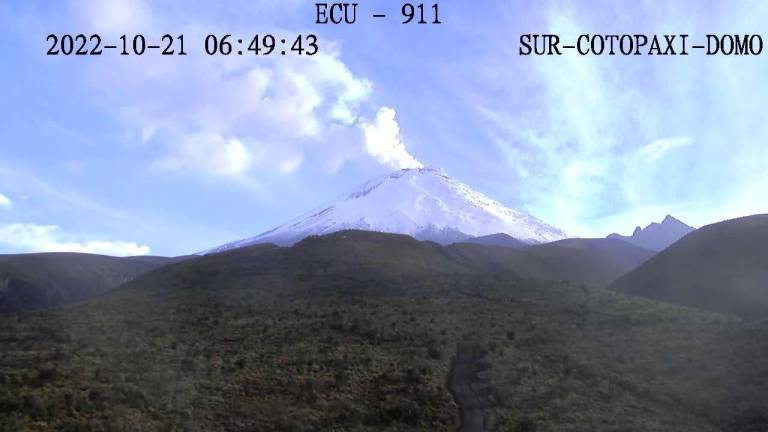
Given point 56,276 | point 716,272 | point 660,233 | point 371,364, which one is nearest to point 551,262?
point 716,272

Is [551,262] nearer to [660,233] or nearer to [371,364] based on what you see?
[371,364]

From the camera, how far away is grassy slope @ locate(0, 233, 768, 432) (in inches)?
697

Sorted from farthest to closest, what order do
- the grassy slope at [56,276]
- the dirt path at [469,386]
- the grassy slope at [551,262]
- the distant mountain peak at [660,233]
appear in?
1. the distant mountain peak at [660,233]
2. the grassy slope at [551,262]
3. the grassy slope at [56,276]
4. the dirt path at [469,386]

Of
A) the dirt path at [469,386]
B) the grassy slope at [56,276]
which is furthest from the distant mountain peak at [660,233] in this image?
the dirt path at [469,386]

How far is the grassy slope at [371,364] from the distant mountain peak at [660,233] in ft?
340

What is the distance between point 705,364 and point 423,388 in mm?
11195

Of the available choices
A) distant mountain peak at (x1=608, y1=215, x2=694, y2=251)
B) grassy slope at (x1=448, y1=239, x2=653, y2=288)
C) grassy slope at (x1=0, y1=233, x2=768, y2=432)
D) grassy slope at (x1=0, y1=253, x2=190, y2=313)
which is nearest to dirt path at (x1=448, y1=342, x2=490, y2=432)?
grassy slope at (x1=0, y1=233, x2=768, y2=432)

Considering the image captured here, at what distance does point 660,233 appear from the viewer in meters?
140

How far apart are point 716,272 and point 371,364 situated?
34386 mm

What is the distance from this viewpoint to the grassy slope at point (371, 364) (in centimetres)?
1770

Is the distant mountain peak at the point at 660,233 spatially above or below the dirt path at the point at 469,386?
above

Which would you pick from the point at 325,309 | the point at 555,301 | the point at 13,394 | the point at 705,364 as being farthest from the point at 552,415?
the point at 555,301

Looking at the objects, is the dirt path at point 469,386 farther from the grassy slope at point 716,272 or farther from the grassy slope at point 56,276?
the grassy slope at point 56,276

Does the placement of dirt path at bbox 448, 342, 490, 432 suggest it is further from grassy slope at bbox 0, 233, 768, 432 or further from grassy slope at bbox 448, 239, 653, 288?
grassy slope at bbox 448, 239, 653, 288
